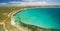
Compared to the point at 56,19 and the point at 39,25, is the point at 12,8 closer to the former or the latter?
the point at 39,25

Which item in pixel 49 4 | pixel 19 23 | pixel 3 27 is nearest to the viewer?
pixel 3 27

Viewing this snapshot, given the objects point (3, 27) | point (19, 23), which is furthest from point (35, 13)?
point (3, 27)

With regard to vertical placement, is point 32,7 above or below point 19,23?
above

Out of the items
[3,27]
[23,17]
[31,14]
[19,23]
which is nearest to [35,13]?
[31,14]

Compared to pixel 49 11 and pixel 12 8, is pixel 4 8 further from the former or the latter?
pixel 49 11

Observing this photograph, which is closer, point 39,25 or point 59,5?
point 39,25

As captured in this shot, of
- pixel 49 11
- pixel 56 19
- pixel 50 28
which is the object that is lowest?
pixel 50 28

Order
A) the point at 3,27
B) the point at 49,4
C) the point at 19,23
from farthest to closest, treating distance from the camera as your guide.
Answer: the point at 49,4 < the point at 19,23 < the point at 3,27
